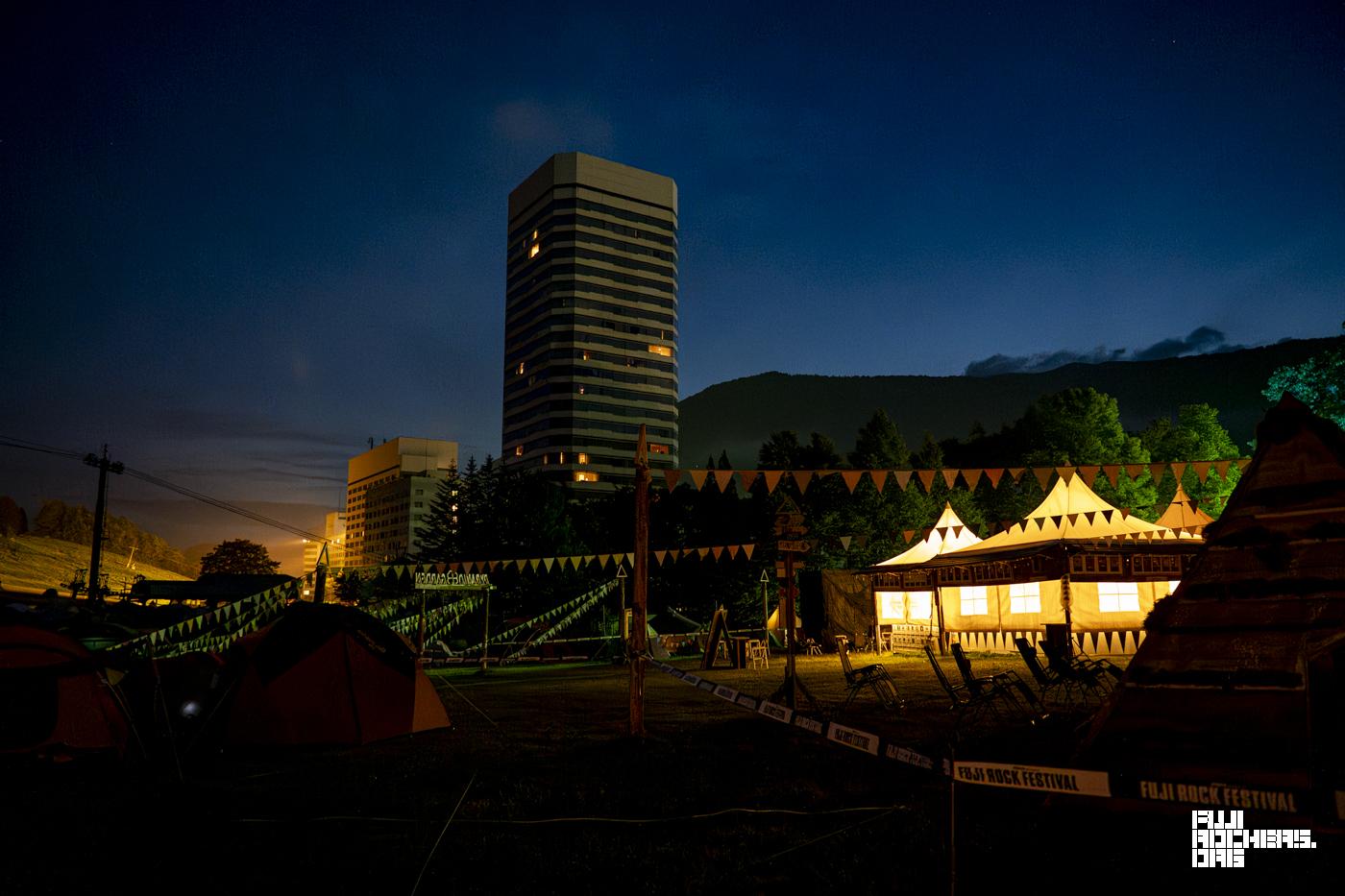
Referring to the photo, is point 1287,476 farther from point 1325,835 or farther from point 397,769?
point 397,769

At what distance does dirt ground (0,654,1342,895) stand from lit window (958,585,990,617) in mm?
16486

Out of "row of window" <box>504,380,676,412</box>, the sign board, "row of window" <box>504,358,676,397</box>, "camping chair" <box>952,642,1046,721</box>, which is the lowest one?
"camping chair" <box>952,642,1046,721</box>

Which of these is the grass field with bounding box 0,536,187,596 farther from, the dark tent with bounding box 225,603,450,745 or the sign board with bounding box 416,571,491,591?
the dark tent with bounding box 225,603,450,745

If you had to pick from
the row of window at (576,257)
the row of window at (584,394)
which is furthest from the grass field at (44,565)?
the row of window at (576,257)

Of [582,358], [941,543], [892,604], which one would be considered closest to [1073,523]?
[941,543]

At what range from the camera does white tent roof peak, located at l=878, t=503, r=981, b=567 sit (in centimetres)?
2792

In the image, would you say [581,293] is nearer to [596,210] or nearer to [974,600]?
[596,210]

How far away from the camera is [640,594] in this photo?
9.98 metres

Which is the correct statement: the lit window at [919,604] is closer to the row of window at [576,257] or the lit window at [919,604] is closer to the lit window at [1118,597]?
the lit window at [1118,597]

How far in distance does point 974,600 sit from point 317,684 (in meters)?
21.4

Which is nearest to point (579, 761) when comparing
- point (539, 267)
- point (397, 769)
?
point (397, 769)

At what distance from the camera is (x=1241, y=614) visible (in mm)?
5480

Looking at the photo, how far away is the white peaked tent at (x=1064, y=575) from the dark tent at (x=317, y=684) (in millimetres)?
16990

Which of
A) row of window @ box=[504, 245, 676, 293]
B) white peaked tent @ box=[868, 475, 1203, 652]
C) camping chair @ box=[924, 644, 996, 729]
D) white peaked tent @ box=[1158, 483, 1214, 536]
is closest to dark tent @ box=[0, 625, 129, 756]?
camping chair @ box=[924, 644, 996, 729]
